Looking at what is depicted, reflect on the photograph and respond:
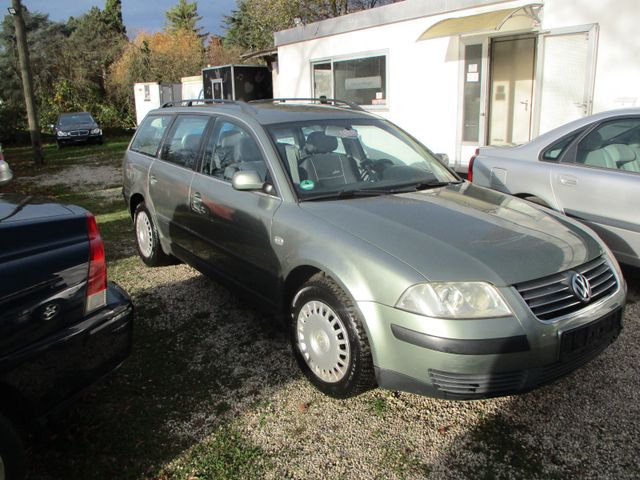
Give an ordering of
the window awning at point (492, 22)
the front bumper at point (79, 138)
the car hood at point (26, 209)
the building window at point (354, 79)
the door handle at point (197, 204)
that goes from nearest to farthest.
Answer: the car hood at point (26, 209)
the door handle at point (197, 204)
the window awning at point (492, 22)
the building window at point (354, 79)
the front bumper at point (79, 138)

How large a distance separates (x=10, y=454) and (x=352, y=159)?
2.63 meters

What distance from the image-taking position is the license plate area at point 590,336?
8.58 ft

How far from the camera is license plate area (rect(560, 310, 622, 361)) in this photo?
8.58ft

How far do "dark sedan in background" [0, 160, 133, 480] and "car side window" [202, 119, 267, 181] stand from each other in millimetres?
1404

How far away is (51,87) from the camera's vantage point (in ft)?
107

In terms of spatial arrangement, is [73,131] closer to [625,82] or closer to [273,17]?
[273,17]

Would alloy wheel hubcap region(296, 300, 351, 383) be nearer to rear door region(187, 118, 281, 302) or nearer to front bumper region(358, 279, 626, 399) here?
front bumper region(358, 279, 626, 399)

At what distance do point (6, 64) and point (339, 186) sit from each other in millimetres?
35071

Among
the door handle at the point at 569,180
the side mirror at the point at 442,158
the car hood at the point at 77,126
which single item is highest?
the car hood at the point at 77,126

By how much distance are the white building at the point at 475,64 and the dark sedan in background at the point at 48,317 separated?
758 centimetres

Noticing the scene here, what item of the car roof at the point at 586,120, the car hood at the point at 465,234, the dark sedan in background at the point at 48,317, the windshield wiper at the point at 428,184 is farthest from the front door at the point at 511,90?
the dark sedan in background at the point at 48,317

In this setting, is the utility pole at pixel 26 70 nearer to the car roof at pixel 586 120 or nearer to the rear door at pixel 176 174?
the rear door at pixel 176 174

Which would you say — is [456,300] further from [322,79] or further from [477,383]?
[322,79]

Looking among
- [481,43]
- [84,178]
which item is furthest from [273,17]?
[481,43]
